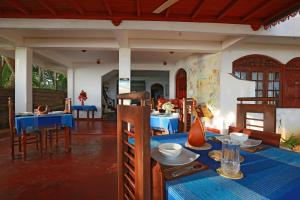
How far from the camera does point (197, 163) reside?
99 cm

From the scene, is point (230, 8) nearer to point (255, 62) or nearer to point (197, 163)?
point (255, 62)

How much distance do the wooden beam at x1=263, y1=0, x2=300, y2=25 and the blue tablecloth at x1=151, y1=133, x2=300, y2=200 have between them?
10.9 ft

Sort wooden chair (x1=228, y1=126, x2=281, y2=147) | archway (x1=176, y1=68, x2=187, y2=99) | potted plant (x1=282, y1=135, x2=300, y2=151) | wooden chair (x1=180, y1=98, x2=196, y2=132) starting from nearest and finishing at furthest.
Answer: wooden chair (x1=228, y1=126, x2=281, y2=147)
wooden chair (x1=180, y1=98, x2=196, y2=132)
potted plant (x1=282, y1=135, x2=300, y2=151)
archway (x1=176, y1=68, x2=187, y2=99)

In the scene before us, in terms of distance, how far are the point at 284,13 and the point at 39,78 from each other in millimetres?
9813

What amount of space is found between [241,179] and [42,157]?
3.65 m

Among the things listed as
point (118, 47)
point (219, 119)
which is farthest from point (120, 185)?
point (219, 119)

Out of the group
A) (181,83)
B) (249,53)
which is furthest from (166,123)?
(181,83)

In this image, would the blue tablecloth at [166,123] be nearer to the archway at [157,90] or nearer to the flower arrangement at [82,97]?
the flower arrangement at [82,97]

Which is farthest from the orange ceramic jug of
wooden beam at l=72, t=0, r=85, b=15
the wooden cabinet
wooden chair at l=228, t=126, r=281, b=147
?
the wooden cabinet

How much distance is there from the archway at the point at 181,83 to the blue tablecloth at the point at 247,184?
7020mm

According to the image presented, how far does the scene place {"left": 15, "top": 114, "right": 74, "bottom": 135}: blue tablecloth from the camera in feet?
11.0

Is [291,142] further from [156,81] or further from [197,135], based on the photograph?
[156,81]

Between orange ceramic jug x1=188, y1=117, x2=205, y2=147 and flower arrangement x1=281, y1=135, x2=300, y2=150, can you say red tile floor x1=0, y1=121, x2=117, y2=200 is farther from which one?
flower arrangement x1=281, y1=135, x2=300, y2=150

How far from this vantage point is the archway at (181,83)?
26.4 feet
